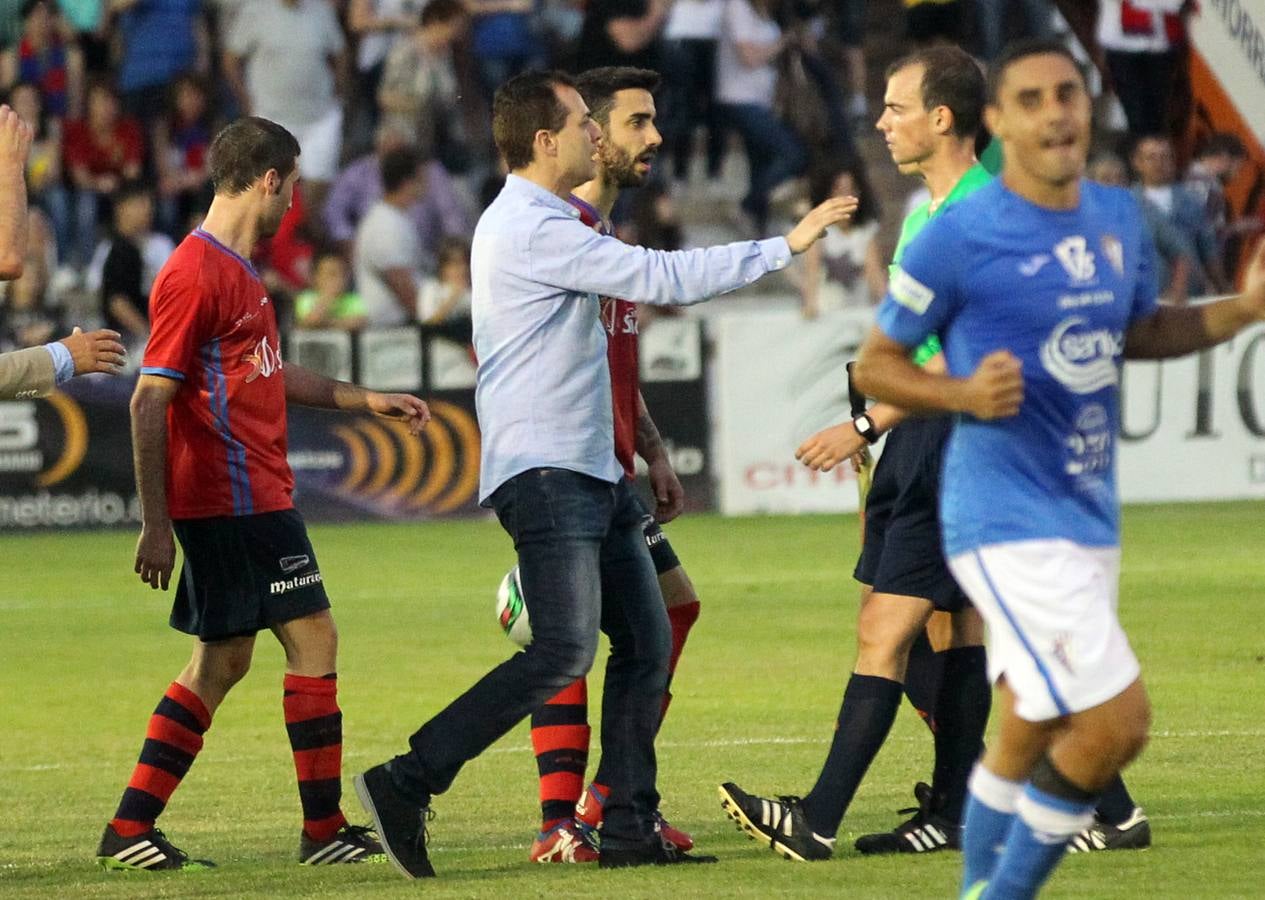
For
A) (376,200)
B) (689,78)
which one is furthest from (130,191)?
(689,78)

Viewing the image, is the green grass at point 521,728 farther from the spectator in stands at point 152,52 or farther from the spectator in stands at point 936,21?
the spectator in stands at point 936,21

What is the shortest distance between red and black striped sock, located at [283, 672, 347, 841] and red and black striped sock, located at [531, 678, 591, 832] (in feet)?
1.96

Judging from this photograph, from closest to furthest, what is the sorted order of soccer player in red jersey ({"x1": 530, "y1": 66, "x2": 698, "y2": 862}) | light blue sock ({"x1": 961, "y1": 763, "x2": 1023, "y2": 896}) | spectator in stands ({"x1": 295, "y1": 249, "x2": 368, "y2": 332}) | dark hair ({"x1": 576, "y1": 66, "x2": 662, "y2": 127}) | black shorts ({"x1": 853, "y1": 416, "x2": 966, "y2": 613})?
light blue sock ({"x1": 961, "y1": 763, "x2": 1023, "y2": 896}), black shorts ({"x1": 853, "y1": 416, "x2": 966, "y2": 613}), soccer player in red jersey ({"x1": 530, "y1": 66, "x2": 698, "y2": 862}), dark hair ({"x1": 576, "y1": 66, "x2": 662, "y2": 127}), spectator in stands ({"x1": 295, "y1": 249, "x2": 368, "y2": 332})

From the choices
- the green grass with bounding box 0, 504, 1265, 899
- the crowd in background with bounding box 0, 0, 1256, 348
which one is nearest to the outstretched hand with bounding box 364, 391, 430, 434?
the green grass with bounding box 0, 504, 1265, 899

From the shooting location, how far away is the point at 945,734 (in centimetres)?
697

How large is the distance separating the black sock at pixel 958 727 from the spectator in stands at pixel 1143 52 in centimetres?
1510

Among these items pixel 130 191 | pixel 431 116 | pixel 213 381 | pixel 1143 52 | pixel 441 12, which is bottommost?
pixel 213 381

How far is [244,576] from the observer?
22.4ft

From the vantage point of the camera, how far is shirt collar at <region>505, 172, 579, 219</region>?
6488 mm

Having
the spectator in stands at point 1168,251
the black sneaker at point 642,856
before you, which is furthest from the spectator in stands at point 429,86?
the black sneaker at point 642,856

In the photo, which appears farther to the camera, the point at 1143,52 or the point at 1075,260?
the point at 1143,52

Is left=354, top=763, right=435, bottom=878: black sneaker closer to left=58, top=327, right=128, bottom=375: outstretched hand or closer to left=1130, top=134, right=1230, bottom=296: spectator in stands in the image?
left=58, top=327, right=128, bottom=375: outstretched hand

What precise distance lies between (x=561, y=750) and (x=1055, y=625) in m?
2.25

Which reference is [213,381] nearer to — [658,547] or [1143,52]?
[658,547]
